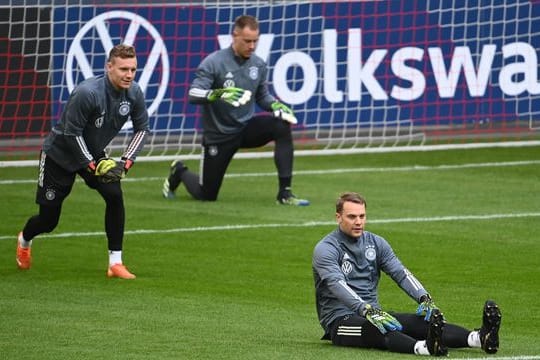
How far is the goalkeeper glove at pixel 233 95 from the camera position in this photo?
16.7 meters

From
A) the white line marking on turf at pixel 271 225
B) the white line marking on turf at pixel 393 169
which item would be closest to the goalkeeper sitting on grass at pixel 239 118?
the white line marking on turf at pixel 271 225

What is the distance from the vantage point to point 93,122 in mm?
12945

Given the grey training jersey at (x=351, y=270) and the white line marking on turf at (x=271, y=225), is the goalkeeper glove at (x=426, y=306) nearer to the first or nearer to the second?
the grey training jersey at (x=351, y=270)

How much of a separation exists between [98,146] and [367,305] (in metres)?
4.24

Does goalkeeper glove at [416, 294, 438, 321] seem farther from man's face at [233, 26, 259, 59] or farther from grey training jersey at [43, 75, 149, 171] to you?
man's face at [233, 26, 259, 59]

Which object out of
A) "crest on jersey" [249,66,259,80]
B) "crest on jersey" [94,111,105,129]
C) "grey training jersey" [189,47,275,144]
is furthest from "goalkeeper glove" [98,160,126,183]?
"crest on jersey" [249,66,259,80]

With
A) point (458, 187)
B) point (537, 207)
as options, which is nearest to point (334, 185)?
point (458, 187)

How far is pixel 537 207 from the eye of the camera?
17172 mm

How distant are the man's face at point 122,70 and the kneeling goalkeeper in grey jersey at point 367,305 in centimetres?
322

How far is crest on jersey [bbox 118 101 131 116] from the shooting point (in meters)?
12.9

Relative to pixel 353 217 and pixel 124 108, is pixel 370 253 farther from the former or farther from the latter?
pixel 124 108

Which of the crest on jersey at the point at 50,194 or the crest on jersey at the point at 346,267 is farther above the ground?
the crest on jersey at the point at 50,194

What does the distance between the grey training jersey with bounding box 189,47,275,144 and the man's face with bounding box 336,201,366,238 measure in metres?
7.51

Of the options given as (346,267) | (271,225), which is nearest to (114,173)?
(346,267)
